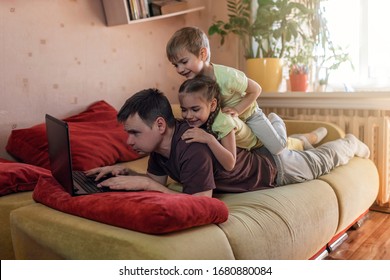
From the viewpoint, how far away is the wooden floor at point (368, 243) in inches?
71.2

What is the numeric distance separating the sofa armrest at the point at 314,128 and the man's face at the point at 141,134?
4.23 feet

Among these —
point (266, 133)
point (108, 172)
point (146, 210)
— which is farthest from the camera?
point (266, 133)

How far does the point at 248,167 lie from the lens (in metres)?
1.71

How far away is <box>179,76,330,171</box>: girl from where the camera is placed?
147cm

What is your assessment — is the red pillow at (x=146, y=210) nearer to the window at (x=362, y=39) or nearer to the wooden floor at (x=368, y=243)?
the wooden floor at (x=368, y=243)

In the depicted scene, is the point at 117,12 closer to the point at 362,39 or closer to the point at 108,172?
the point at 108,172

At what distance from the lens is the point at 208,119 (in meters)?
1.59

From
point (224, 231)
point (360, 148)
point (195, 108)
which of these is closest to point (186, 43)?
point (195, 108)

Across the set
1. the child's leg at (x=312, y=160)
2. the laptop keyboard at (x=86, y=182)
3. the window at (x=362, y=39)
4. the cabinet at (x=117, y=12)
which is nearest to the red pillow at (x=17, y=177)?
the laptop keyboard at (x=86, y=182)

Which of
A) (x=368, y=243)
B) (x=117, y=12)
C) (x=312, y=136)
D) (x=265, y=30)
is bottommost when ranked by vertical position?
(x=368, y=243)

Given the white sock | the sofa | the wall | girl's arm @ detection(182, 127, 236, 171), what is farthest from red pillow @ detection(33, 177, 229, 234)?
the white sock

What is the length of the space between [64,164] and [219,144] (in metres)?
0.51
